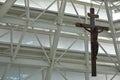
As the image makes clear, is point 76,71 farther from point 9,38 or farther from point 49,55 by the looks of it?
point 9,38

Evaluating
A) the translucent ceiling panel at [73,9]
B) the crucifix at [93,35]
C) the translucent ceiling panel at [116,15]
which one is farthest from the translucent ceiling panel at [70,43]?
the crucifix at [93,35]

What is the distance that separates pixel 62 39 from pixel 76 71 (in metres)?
2.38

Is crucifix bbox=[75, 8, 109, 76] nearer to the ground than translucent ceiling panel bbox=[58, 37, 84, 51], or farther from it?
farther from it

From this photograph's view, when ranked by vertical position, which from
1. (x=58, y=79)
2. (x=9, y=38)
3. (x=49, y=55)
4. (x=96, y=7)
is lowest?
(x=58, y=79)

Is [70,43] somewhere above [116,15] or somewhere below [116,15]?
below

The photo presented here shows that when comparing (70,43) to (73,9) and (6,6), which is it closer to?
(73,9)

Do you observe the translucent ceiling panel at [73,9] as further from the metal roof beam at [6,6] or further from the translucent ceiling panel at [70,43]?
the metal roof beam at [6,6]

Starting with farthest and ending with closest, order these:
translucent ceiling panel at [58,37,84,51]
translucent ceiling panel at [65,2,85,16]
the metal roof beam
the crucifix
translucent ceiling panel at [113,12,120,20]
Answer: translucent ceiling panel at [113,12,120,20] < translucent ceiling panel at [58,37,84,51] < translucent ceiling panel at [65,2,85,16] < the metal roof beam < the crucifix

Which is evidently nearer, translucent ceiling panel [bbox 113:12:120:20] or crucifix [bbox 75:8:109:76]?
crucifix [bbox 75:8:109:76]

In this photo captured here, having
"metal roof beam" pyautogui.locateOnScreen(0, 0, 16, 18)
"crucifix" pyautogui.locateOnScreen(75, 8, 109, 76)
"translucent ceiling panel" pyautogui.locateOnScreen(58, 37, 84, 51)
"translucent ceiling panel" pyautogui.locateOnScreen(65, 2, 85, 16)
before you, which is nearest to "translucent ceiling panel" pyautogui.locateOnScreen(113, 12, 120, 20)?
"translucent ceiling panel" pyautogui.locateOnScreen(65, 2, 85, 16)

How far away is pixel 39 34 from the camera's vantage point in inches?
810

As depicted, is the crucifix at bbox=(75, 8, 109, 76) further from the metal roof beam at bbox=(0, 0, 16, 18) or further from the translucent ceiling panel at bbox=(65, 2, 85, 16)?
the translucent ceiling panel at bbox=(65, 2, 85, 16)

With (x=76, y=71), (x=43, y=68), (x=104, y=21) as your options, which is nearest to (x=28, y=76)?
(x=43, y=68)

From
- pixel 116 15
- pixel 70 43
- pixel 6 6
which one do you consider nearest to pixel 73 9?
pixel 70 43
